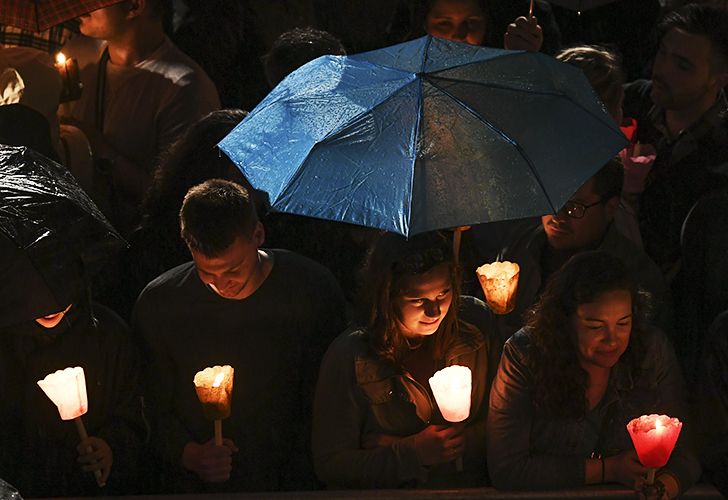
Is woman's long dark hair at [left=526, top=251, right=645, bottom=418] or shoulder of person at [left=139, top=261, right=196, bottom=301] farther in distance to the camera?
shoulder of person at [left=139, top=261, right=196, bottom=301]

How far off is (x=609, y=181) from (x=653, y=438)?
1.36 meters

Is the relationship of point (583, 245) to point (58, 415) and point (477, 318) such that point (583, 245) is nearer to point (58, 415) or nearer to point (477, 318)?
point (477, 318)

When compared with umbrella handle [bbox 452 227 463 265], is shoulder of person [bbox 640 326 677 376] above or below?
below

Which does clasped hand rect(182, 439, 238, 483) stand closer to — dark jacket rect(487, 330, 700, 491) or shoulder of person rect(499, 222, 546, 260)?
dark jacket rect(487, 330, 700, 491)

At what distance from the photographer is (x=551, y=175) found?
4.63 m

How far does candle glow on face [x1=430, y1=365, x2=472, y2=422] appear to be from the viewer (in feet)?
14.7

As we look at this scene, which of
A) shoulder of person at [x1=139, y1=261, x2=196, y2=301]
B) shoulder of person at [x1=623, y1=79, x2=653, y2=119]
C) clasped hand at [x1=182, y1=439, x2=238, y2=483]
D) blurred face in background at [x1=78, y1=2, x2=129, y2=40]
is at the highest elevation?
blurred face in background at [x1=78, y1=2, x2=129, y2=40]

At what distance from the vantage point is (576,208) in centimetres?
530

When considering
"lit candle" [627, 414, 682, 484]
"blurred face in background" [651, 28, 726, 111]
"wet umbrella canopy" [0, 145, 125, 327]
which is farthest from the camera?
"blurred face in background" [651, 28, 726, 111]

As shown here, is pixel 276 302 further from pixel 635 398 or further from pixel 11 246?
pixel 11 246

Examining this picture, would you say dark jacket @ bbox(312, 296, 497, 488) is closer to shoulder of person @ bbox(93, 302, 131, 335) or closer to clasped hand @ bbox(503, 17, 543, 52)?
shoulder of person @ bbox(93, 302, 131, 335)

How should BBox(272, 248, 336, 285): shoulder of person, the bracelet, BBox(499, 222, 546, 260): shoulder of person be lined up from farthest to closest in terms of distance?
BBox(499, 222, 546, 260): shoulder of person
BBox(272, 248, 336, 285): shoulder of person
the bracelet

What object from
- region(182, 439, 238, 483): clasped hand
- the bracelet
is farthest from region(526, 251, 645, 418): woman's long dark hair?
region(182, 439, 238, 483): clasped hand

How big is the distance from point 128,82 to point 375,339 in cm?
226
